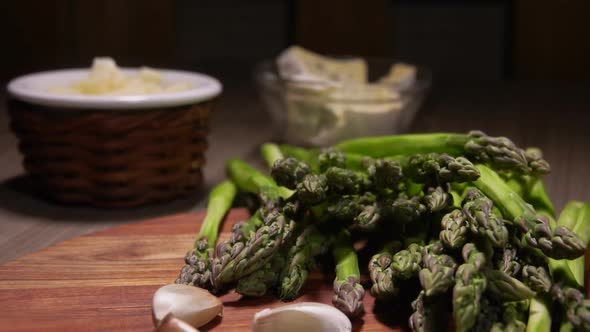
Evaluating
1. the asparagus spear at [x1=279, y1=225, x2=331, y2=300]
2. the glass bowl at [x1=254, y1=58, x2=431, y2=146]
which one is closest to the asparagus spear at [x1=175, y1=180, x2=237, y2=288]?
the asparagus spear at [x1=279, y1=225, x2=331, y2=300]

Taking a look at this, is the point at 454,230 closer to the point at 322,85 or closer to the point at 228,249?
the point at 228,249

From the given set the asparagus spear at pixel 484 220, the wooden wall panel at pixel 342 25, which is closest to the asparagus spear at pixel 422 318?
the asparagus spear at pixel 484 220

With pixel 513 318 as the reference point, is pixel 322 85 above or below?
above

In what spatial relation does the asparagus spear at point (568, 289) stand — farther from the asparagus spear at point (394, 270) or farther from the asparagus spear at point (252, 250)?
the asparagus spear at point (252, 250)

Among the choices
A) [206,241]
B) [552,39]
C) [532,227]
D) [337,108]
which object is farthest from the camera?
[552,39]

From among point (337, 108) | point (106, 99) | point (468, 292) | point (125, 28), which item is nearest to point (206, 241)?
point (106, 99)

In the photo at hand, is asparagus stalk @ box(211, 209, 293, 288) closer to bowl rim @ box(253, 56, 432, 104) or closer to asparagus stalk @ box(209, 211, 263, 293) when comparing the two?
asparagus stalk @ box(209, 211, 263, 293)
